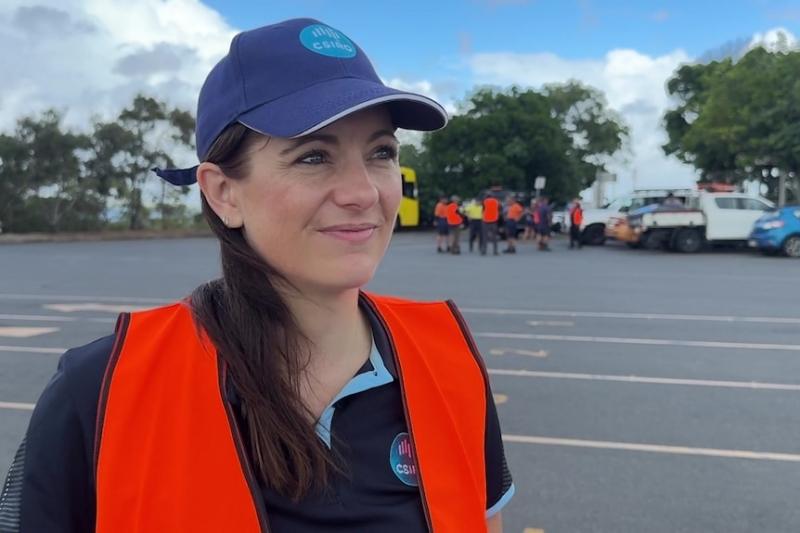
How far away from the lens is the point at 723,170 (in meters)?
36.3

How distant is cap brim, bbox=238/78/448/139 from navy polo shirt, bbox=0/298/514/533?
0.52m

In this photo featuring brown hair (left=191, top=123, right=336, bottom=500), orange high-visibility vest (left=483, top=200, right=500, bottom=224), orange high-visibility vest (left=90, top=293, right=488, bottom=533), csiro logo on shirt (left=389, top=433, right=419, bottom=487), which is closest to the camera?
orange high-visibility vest (left=90, top=293, right=488, bottom=533)

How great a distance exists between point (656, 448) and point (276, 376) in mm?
4112

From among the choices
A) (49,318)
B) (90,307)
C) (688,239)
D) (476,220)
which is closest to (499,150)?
(476,220)

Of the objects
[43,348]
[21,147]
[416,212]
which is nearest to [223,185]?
[43,348]

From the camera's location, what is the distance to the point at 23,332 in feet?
29.3

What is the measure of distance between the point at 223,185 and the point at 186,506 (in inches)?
24.4

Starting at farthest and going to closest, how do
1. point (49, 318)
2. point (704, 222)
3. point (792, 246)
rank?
1. point (704, 222)
2. point (792, 246)
3. point (49, 318)

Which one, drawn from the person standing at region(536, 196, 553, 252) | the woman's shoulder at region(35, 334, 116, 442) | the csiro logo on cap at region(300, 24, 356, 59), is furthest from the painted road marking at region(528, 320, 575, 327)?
the person standing at region(536, 196, 553, 252)

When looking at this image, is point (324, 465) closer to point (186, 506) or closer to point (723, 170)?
point (186, 506)

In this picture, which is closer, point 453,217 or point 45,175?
point 453,217

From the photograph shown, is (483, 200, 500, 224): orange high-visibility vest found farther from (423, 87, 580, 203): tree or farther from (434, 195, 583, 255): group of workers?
(423, 87, 580, 203): tree

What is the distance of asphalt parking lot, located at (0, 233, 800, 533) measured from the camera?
4.16 metres

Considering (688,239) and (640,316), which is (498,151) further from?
(640,316)
